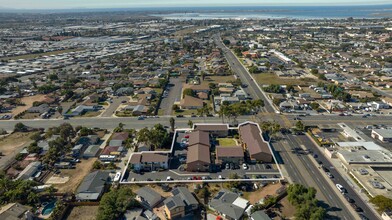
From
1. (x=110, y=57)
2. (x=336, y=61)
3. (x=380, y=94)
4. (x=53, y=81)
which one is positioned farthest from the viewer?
(x=110, y=57)

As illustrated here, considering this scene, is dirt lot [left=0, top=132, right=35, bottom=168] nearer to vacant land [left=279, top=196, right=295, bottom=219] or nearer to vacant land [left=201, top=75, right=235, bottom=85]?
vacant land [left=279, top=196, right=295, bottom=219]

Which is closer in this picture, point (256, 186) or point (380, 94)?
point (256, 186)

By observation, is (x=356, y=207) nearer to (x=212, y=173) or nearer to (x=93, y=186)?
(x=212, y=173)

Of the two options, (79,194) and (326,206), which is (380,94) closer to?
(326,206)

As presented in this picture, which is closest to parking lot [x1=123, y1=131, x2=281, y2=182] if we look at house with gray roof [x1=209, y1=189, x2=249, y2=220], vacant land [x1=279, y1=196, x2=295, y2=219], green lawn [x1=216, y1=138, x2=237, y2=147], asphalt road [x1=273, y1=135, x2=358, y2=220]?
asphalt road [x1=273, y1=135, x2=358, y2=220]

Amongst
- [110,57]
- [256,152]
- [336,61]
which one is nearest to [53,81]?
[110,57]

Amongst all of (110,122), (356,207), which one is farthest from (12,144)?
(356,207)
